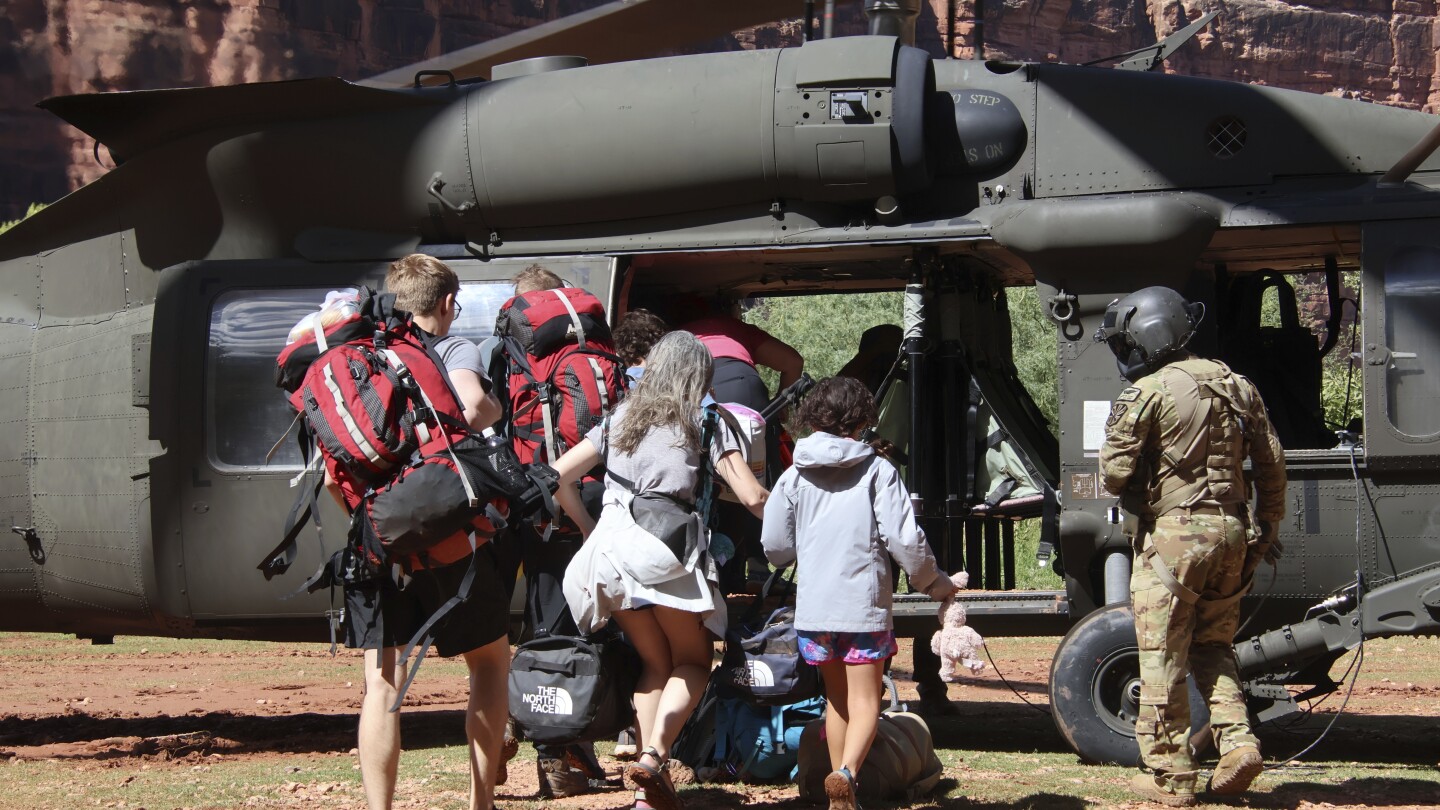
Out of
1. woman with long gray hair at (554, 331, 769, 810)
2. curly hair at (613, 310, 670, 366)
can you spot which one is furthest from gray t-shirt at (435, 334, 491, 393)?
curly hair at (613, 310, 670, 366)

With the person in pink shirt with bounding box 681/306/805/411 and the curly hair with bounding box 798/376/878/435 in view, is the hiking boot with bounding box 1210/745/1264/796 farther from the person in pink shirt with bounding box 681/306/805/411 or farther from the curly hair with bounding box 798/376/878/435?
the person in pink shirt with bounding box 681/306/805/411

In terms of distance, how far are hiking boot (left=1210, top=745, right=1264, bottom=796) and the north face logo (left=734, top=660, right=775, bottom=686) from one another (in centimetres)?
150

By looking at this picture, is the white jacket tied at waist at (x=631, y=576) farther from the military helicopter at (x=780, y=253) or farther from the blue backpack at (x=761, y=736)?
the military helicopter at (x=780, y=253)

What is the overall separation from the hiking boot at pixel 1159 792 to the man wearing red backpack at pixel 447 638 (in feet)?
7.18

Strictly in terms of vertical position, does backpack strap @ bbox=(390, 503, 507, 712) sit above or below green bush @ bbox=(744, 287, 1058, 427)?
below

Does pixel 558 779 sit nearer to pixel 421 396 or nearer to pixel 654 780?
pixel 654 780

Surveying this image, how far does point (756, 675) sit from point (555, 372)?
1.28 metres

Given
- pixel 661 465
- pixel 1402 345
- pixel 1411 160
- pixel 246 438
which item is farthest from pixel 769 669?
pixel 1411 160

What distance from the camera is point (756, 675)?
517 centimetres

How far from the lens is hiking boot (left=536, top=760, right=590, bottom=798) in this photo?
17.8 feet

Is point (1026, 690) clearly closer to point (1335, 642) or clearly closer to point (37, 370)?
point (1335, 642)

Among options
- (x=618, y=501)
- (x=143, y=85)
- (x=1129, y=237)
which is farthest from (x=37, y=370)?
(x=143, y=85)

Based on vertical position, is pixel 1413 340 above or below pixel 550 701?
above

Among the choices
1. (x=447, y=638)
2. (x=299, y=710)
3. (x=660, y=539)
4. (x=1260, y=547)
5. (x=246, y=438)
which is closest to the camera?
(x=447, y=638)
